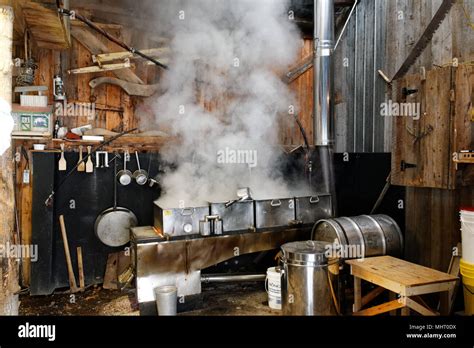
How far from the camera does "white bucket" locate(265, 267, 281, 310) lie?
436 centimetres

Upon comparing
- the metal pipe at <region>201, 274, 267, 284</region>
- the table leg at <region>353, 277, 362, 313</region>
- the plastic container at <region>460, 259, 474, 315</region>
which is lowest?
the metal pipe at <region>201, 274, 267, 284</region>

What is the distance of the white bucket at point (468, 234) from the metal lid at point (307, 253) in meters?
1.25

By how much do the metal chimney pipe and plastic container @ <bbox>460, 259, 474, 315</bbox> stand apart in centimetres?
250

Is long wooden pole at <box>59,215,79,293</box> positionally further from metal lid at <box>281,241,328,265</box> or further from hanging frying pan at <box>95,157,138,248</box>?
metal lid at <box>281,241,328,265</box>

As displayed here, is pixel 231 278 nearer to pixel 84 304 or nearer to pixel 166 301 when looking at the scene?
pixel 166 301

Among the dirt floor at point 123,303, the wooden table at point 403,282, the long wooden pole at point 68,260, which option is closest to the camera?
the wooden table at point 403,282

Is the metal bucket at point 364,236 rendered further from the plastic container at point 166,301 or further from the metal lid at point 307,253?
the plastic container at point 166,301

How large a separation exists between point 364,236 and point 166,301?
231 centimetres

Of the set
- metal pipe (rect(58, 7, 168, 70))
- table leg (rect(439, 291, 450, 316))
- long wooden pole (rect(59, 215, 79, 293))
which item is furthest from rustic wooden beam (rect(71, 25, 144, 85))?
table leg (rect(439, 291, 450, 316))

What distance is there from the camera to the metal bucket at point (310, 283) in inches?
→ 151

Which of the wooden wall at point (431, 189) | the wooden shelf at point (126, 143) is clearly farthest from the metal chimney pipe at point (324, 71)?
the wooden shelf at point (126, 143)

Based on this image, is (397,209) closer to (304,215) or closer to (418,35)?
(304,215)

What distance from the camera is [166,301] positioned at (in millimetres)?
4105

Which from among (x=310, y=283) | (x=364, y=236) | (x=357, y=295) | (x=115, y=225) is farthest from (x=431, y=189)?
(x=115, y=225)
